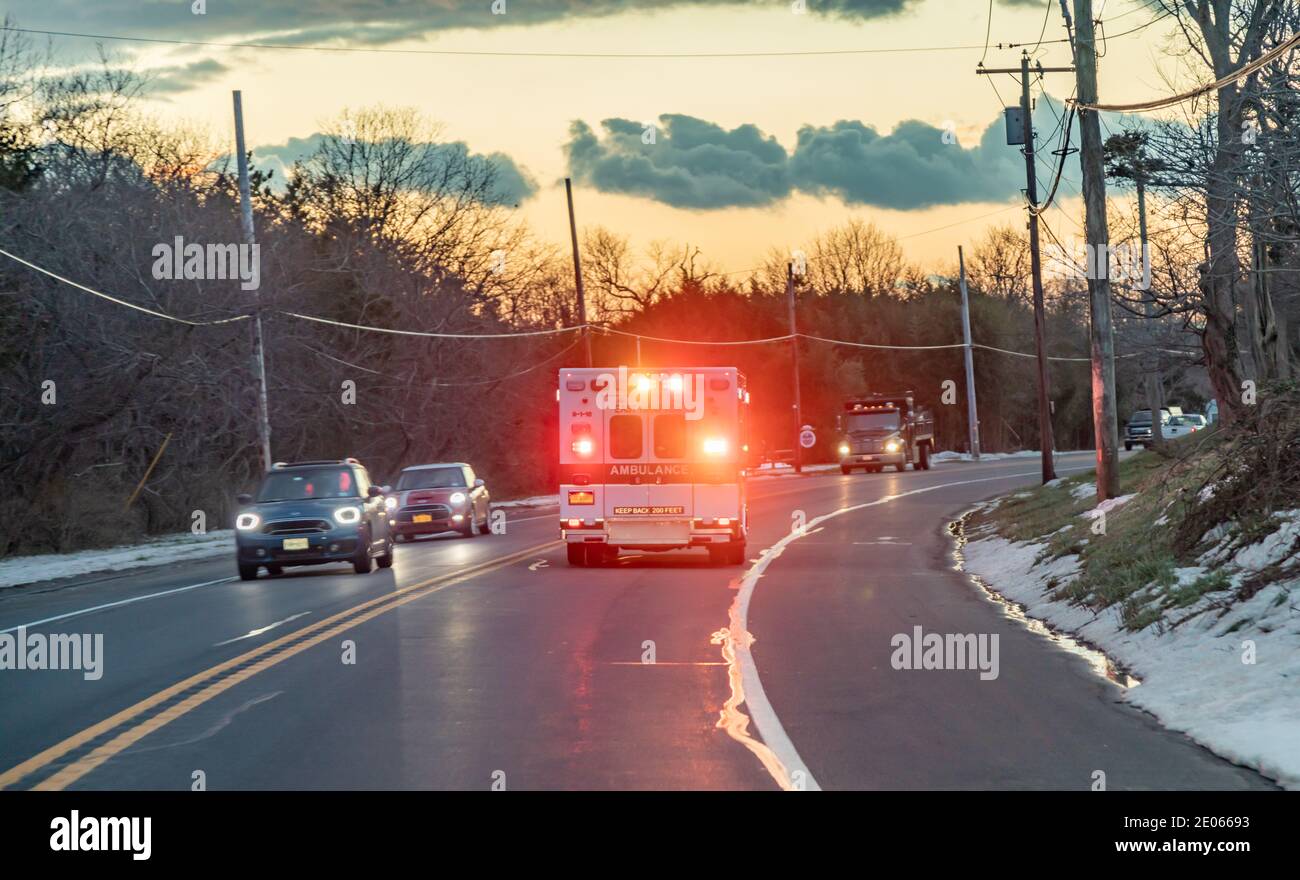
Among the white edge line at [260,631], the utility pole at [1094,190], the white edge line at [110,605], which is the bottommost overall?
the white edge line at [110,605]

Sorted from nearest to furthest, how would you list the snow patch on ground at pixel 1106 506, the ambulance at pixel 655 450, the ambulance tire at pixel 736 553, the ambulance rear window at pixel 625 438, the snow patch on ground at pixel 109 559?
the snow patch on ground at pixel 1106 506
the ambulance at pixel 655 450
the ambulance rear window at pixel 625 438
the ambulance tire at pixel 736 553
the snow patch on ground at pixel 109 559

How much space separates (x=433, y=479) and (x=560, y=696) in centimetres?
2405

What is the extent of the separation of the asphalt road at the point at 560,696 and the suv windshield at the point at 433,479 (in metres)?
13.0

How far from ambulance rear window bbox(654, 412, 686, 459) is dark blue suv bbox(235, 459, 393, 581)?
478 cm

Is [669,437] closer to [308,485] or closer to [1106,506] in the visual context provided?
[308,485]

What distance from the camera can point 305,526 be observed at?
76.9ft

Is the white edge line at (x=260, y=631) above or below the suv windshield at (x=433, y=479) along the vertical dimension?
below

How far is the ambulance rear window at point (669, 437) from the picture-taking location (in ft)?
75.6

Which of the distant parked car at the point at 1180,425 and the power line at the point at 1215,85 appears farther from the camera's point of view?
the distant parked car at the point at 1180,425

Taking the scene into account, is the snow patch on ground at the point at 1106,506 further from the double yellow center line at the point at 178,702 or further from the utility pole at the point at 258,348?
A: the utility pole at the point at 258,348

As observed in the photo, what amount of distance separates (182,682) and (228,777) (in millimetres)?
4065

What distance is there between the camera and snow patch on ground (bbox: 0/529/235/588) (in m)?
27.4
